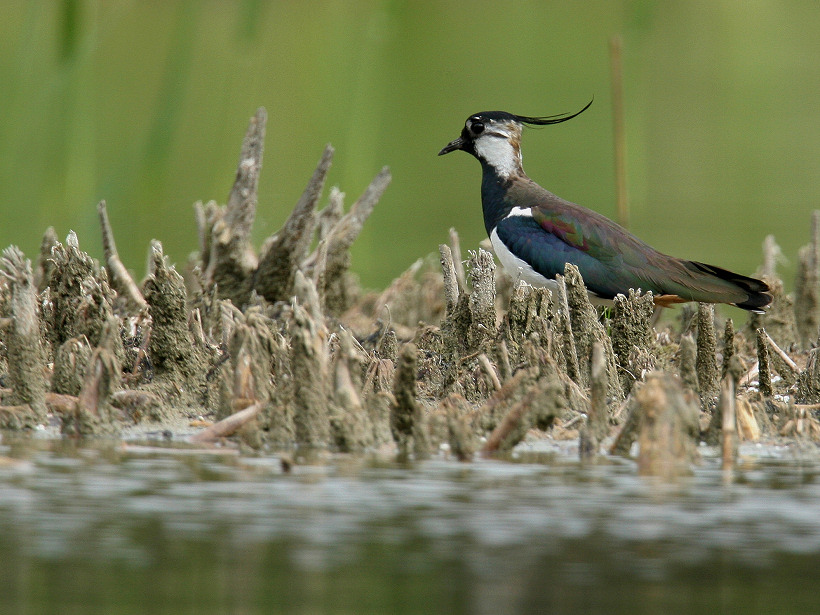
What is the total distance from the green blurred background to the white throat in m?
1.17

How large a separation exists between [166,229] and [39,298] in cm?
708

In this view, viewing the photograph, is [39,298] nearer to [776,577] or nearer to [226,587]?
[226,587]

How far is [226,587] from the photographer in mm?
3199

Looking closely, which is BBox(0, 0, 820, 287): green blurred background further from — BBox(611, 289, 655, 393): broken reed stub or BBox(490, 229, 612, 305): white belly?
BBox(611, 289, 655, 393): broken reed stub

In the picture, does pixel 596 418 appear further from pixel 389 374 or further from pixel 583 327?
pixel 583 327

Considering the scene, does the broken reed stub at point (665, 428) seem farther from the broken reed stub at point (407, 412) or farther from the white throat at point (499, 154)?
the white throat at point (499, 154)

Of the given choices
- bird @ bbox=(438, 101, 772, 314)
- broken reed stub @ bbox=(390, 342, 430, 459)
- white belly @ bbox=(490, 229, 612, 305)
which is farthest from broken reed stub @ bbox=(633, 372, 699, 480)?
white belly @ bbox=(490, 229, 612, 305)

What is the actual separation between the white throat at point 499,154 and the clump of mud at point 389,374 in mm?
1897

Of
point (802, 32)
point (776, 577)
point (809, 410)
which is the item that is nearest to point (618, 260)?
point (809, 410)

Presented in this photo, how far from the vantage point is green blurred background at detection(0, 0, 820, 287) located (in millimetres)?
8672

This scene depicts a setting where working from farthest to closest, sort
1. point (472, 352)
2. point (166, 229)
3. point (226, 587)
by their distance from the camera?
point (166, 229), point (472, 352), point (226, 587)

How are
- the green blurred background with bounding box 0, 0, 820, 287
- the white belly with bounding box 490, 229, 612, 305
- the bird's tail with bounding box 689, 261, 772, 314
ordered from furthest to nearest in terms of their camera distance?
the green blurred background with bounding box 0, 0, 820, 287 → the white belly with bounding box 490, 229, 612, 305 → the bird's tail with bounding box 689, 261, 772, 314

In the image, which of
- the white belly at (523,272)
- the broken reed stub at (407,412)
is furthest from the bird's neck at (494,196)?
the broken reed stub at (407,412)

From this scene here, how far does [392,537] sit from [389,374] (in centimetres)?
223
